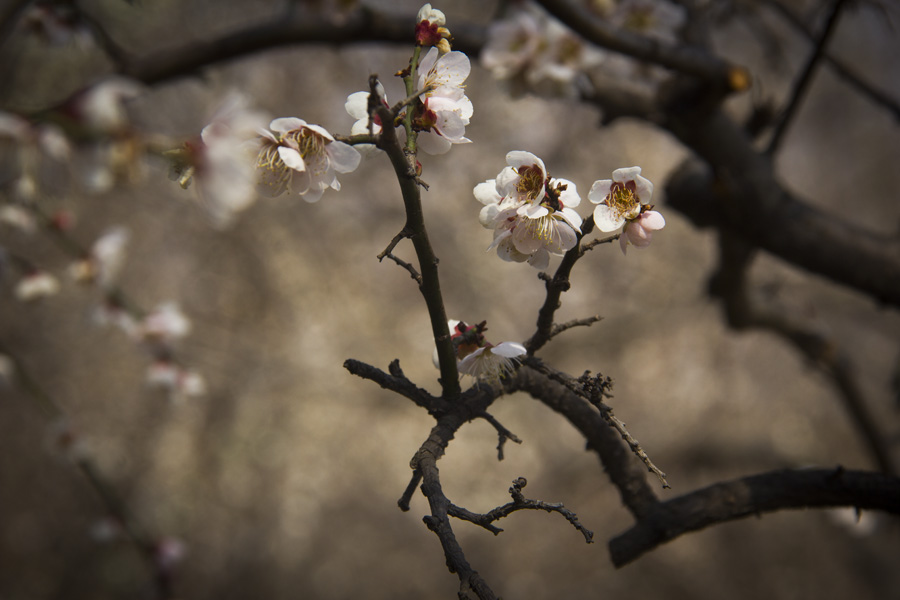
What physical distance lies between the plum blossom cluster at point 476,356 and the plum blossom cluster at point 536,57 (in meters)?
0.79

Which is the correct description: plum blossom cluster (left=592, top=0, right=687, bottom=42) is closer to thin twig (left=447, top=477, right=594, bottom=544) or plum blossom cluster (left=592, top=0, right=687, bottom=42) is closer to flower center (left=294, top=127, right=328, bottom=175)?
flower center (left=294, top=127, right=328, bottom=175)

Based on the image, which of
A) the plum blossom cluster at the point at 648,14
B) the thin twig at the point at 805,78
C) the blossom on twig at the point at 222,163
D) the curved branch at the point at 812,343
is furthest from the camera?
the curved branch at the point at 812,343

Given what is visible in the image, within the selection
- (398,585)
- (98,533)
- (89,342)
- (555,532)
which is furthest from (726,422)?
(89,342)

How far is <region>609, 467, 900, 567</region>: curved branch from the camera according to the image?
2.16 feet

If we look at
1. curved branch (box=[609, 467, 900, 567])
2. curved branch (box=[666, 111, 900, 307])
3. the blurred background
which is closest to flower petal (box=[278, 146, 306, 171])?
curved branch (box=[609, 467, 900, 567])

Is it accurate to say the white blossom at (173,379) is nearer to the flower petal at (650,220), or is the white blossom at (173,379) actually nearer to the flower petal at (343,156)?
the flower petal at (343,156)

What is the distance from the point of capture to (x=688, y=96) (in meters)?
1.12

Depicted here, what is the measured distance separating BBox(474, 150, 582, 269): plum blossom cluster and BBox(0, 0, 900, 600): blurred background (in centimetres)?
145

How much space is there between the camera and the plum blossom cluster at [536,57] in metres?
1.16

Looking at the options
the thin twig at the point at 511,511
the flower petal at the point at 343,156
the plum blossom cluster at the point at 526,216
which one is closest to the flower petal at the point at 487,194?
the plum blossom cluster at the point at 526,216

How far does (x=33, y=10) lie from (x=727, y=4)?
59.0 inches

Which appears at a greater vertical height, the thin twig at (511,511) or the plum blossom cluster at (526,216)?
the plum blossom cluster at (526,216)

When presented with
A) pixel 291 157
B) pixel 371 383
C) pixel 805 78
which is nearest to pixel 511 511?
pixel 291 157

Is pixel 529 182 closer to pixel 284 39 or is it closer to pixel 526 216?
pixel 526 216
